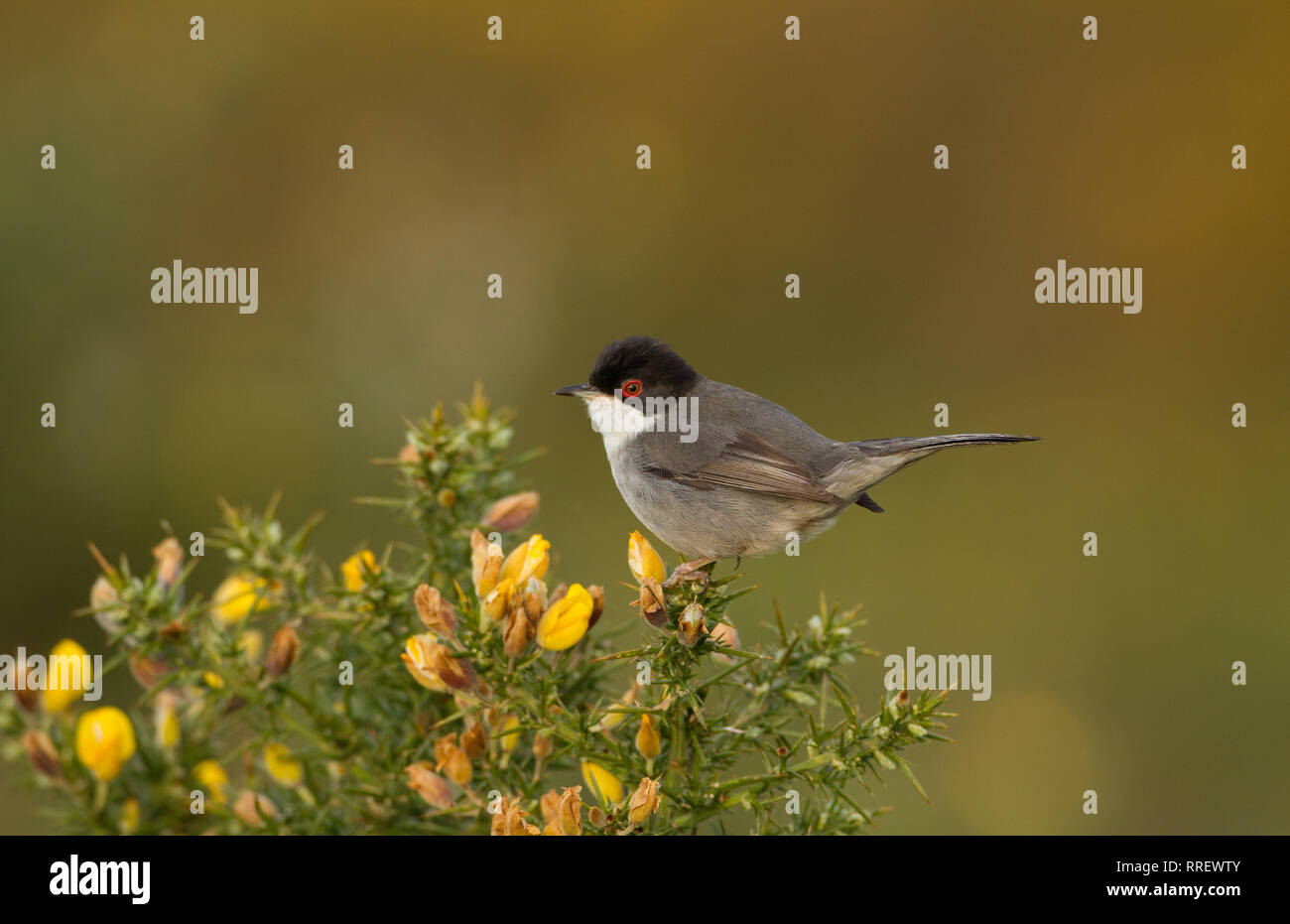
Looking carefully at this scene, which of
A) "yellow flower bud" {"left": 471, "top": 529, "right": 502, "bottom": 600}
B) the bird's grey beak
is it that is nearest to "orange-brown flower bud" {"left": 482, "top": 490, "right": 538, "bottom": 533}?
"yellow flower bud" {"left": 471, "top": 529, "right": 502, "bottom": 600}

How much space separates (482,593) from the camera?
82.4 inches

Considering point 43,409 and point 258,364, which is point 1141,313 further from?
point 43,409

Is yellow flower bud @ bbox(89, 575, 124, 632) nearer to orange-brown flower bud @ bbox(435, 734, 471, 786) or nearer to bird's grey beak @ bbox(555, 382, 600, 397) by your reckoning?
orange-brown flower bud @ bbox(435, 734, 471, 786)

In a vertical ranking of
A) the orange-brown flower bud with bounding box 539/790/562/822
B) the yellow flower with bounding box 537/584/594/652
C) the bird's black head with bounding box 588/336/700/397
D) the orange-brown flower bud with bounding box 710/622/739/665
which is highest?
the bird's black head with bounding box 588/336/700/397

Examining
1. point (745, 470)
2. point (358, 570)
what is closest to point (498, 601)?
point (358, 570)

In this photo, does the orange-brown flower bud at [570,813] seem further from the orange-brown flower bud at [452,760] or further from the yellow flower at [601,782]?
the orange-brown flower bud at [452,760]

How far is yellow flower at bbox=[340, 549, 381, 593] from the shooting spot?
2.32 meters

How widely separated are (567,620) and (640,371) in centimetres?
166

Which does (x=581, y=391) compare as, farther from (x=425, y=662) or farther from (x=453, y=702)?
(x=425, y=662)

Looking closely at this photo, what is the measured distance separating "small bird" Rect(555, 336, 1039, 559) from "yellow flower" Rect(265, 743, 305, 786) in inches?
52.0

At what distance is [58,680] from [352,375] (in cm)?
393

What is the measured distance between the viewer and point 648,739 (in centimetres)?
205

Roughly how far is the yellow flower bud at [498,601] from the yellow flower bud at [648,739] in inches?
13.1

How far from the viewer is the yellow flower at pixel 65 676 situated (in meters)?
2.36
